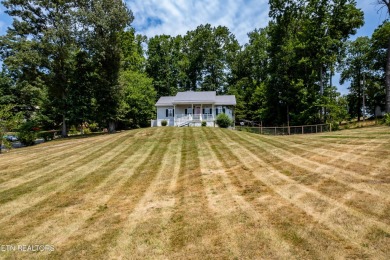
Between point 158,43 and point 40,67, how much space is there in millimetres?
29828

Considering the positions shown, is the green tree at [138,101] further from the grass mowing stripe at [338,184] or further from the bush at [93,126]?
the grass mowing stripe at [338,184]

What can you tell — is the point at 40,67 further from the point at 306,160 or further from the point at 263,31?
the point at 263,31

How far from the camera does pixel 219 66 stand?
5306 centimetres

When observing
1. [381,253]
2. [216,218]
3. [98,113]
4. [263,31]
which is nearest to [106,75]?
[98,113]

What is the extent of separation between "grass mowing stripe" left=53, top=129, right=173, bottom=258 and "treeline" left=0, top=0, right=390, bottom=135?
77.9 ft

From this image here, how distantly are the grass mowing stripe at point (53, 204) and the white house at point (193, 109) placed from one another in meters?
24.4

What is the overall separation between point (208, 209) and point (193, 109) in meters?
30.8

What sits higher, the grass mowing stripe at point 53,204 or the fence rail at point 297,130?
the fence rail at point 297,130

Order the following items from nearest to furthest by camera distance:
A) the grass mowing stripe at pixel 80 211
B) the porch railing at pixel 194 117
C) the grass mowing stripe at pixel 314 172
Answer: the grass mowing stripe at pixel 80 211
the grass mowing stripe at pixel 314 172
the porch railing at pixel 194 117

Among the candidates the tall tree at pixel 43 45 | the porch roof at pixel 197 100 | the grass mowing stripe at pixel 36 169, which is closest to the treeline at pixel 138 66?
the tall tree at pixel 43 45

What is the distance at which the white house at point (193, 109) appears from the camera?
33.3 metres

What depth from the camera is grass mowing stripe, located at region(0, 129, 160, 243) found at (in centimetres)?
480

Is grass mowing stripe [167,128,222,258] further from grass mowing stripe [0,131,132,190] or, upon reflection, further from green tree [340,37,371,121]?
green tree [340,37,371,121]

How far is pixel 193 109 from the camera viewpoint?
35.9 metres
